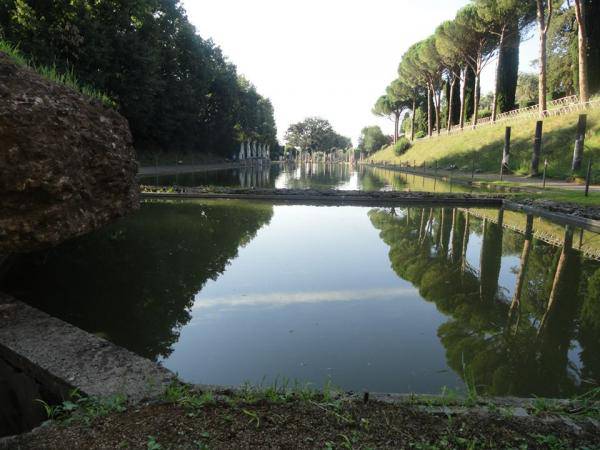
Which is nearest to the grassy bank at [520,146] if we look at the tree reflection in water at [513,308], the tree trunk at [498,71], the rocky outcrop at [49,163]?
the tree trunk at [498,71]

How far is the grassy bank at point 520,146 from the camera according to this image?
2102 cm

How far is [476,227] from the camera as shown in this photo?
9602 millimetres

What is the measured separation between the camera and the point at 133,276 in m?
5.50

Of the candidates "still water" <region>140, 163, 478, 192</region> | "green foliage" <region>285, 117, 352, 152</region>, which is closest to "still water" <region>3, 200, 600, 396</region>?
"still water" <region>140, 163, 478, 192</region>

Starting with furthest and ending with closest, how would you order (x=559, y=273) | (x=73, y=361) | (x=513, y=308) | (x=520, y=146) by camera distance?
(x=520, y=146), (x=559, y=273), (x=513, y=308), (x=73, y=361)

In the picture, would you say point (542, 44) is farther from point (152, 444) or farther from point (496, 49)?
point (152, 444)

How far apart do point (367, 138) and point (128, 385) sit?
282 feet

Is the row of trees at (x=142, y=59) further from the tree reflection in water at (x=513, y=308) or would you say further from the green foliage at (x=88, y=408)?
the tree reflection in water at (x=513, y=308)

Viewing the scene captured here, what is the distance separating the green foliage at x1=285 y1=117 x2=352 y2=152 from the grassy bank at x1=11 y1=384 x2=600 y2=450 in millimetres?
101565

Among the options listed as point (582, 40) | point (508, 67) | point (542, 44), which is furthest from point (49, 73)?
point (508, 67)

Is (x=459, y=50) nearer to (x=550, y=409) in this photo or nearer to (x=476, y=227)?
(x=476, y=227)

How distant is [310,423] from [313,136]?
338ft

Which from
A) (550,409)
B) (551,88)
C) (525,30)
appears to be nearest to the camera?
(550,409)

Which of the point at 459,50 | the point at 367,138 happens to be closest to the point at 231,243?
the point at 459,50
